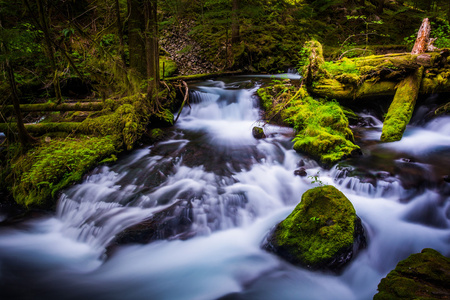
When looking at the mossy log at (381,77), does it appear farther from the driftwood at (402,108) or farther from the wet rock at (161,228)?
the wet rock at (161,228)

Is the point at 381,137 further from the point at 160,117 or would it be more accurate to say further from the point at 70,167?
the point at 70,167

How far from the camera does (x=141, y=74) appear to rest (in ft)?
24.2

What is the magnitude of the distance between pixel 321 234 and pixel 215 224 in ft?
5.87

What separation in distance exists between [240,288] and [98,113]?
18.4ft

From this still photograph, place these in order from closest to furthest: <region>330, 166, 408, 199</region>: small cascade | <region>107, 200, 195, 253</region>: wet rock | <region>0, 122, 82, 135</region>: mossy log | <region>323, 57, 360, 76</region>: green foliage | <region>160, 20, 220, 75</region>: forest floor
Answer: <region>107, 200, 195, 253</region>: wet rock
<region>330, 166, 408, 199</region>: small cascade
<region>0, 122, 82, 135</region>: mossy log
<region>323, 57, 360, 76</region>: green foliage
<region>160, 20, 220, 75</region>: forest floor

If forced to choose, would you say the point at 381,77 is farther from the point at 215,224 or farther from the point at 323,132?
the point at 215,224

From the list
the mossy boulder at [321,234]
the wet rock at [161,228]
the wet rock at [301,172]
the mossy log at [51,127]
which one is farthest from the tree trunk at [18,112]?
the wet rock at [301,172]

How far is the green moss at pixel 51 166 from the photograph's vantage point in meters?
4.74

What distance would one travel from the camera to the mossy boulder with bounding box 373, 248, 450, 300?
2.18m

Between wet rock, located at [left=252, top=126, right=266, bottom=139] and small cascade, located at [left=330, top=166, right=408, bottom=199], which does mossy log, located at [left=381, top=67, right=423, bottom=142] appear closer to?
small cascade, located at [left=330, top=166, right=408, bottom=199]

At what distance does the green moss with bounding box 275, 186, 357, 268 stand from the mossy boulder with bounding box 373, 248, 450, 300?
760 millimetres

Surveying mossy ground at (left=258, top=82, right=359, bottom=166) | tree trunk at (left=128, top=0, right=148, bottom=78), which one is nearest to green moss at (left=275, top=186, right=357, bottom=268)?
mossy ground at (left=258, top=82, right=359, bottom=166)

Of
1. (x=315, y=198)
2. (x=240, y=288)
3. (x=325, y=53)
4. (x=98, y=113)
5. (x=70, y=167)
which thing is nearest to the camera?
(x=240, y=288)

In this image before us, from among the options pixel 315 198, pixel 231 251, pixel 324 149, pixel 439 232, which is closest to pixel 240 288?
pixel 231 251
